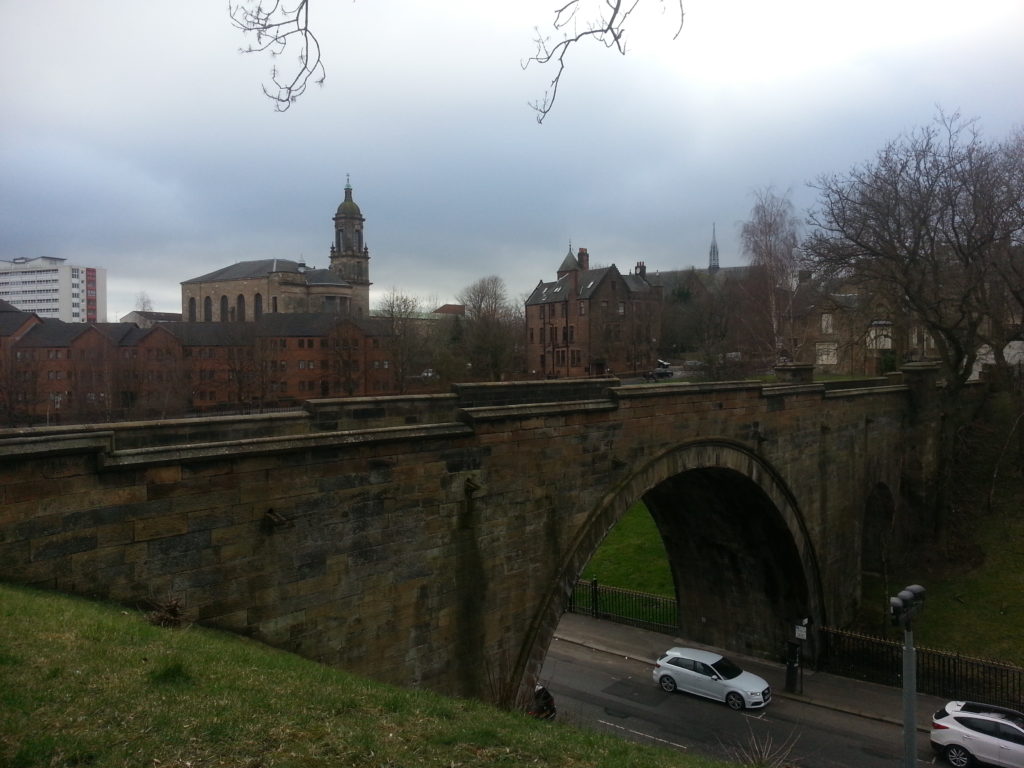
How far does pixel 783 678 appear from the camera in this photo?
19234mm

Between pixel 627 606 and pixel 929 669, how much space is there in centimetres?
905

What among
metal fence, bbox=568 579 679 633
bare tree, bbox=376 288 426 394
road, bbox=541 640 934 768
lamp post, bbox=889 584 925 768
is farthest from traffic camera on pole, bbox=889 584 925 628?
bare tree, bbox=376 288 426 394

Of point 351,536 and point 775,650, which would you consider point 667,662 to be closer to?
point 775,650

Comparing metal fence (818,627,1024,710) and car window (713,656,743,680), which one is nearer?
metal fence (818,627,1024,710)

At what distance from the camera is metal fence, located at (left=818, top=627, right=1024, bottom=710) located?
54.5 feet

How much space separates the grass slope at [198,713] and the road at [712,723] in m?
9.49

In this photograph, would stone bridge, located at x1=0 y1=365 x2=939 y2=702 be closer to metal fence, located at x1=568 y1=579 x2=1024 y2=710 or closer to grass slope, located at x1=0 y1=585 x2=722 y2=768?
grass slope, located at x1=0 y1=585 x2=722 y2=768

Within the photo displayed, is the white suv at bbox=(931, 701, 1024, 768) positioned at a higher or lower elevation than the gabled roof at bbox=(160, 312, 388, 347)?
lower

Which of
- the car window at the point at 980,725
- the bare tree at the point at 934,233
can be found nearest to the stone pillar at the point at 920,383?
the bare tree at the point at 934,233

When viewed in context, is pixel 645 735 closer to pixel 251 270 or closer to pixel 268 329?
pixel 268 329

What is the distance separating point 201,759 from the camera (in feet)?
15.0

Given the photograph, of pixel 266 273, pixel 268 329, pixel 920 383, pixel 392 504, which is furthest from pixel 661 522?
pixel 266 273

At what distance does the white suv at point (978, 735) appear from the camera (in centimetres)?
1377

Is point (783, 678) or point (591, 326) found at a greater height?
point (591, 326)
